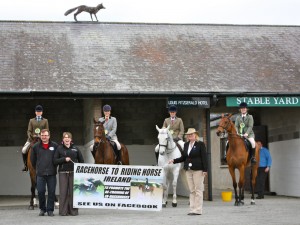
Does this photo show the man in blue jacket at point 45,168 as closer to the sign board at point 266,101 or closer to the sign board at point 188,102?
the sign board at point 188,102

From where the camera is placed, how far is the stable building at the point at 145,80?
750 inches

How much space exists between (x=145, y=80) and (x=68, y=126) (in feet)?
16.2

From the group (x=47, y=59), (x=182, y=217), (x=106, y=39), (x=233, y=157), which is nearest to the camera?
(x=182, y=217)

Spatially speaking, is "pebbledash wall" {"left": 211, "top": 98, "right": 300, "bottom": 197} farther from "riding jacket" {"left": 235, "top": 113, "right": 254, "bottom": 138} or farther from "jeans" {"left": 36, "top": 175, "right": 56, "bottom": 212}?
"jeans" {"left": 36, "top": 175, "right": 56, "bottom": 212}

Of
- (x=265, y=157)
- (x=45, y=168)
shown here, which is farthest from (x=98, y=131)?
(x=265, y=157)

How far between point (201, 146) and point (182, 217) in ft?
5.26

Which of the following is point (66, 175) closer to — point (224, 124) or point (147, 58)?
point (224, 124)

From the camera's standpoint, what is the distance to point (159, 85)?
19438 millimetres

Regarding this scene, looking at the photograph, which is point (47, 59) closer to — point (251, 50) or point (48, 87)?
point (48, 87)

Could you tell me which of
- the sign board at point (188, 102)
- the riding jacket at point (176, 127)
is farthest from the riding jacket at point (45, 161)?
the sign board at point (188, 102)

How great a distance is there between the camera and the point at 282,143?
2180cm

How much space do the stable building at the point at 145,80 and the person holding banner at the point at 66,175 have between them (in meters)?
4.09

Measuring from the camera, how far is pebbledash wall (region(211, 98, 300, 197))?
20.8m

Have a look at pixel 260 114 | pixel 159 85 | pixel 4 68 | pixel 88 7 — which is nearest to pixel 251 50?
pixel 260 114
